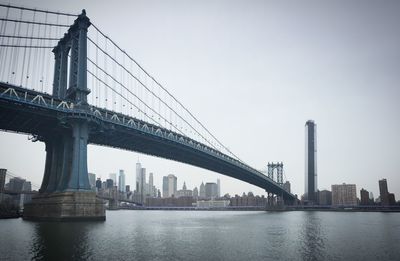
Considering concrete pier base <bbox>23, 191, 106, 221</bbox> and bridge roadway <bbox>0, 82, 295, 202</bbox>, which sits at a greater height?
bridge roadway <bbox>0, 82, 295, 202</bbox>

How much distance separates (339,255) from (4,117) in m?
49.8

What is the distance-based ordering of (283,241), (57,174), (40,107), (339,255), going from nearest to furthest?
(339,255) < (283,241) < (40,107) < (57,174)

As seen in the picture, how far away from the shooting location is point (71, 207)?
157 ft

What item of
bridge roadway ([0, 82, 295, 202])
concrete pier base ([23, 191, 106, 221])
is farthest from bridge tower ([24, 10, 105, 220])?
bridge roadway ([0, 82, 295, 202])

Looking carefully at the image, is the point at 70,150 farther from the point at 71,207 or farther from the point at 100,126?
the point at 71,207

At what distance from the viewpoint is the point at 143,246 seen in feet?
93.0

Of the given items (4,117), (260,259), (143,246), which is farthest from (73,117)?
(260,259)

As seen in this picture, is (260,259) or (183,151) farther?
(183,151)

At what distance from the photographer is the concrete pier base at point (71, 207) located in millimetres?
47562

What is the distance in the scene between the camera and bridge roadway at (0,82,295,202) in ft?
161

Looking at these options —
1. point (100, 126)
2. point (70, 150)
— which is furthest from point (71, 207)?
point (100, 126)

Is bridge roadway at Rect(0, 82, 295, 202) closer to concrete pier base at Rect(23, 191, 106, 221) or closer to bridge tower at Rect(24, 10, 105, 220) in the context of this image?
bridge tower at Rect(24, 10, 105, 220)

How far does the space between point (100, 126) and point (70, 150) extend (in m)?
6.02

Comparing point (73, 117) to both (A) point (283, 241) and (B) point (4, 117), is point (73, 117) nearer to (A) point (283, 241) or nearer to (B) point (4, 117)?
(B) point (4, 117)
